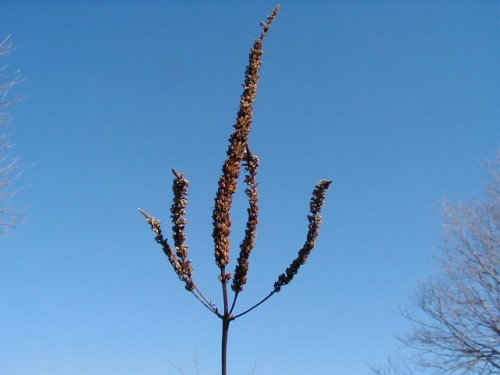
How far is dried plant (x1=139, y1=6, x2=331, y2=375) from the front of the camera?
151cm

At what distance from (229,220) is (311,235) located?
1.01 ft

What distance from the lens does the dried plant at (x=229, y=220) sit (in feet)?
4.94

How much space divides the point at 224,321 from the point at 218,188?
397 mm

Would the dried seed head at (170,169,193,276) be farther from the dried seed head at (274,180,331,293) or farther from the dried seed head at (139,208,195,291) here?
the dried seed head at (274,180,331,293)

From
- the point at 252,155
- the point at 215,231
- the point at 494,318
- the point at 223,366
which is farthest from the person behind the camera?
the point at 494,318

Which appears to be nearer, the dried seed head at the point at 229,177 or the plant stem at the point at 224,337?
the plant stem at the point at 224,337

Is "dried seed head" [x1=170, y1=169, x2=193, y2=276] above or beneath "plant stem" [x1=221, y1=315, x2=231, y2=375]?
above

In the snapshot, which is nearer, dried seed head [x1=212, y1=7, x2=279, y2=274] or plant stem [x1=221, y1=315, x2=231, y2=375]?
plant stem [x1=221, y1=315, x2=231, y2=375]

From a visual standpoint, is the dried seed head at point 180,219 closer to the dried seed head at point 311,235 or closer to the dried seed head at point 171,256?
the dried seed head at point 171,256

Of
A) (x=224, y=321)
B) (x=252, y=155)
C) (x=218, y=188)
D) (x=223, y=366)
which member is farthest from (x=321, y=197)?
(x=223, y=366)

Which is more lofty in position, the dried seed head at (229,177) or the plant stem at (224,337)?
the dried seed head at (229,177)

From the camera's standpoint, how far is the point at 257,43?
5.75ft

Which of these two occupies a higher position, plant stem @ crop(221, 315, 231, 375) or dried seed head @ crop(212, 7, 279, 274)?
dried seed head @ crop(212, 7, 279, 274)

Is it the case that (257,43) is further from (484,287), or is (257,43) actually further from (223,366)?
(484,287)
